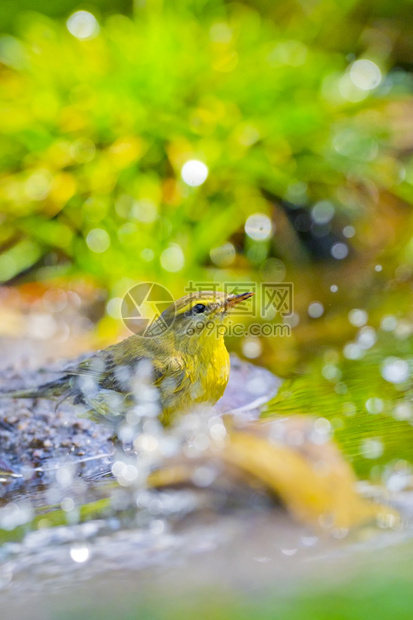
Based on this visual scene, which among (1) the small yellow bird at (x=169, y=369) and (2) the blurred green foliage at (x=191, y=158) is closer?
(1) the small yellow bird at (x=169, y=369)

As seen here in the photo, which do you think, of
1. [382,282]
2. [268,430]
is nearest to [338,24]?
[382,282]

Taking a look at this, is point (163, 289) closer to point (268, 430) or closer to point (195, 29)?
point (195, 29)
